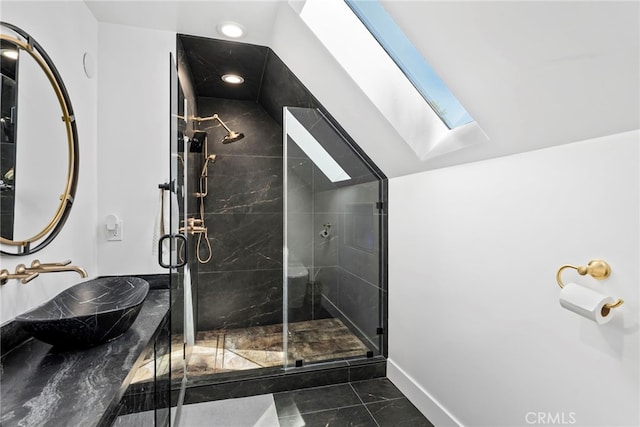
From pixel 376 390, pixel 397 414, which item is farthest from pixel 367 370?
pixel 397 414

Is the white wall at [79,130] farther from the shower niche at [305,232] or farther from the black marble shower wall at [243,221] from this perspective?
the black marble shower wall at [243,221]

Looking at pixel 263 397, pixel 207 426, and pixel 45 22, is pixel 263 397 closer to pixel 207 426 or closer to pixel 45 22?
pixel 207 426

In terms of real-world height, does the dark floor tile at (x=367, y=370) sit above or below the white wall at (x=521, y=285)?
below

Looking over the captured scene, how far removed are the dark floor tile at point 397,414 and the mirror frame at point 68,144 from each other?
2102 millimetres

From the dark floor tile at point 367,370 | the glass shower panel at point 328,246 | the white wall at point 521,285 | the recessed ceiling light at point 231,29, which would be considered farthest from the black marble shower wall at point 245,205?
the white wall at point 521,285

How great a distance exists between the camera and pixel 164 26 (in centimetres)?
218

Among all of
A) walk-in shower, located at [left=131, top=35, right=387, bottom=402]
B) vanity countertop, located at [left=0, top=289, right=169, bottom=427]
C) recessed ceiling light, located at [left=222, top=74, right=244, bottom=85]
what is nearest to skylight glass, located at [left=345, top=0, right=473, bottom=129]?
walk-in shower, located at [left=131, top=35, right=387, bottom=402]

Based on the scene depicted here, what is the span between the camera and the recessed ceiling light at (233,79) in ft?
9.32

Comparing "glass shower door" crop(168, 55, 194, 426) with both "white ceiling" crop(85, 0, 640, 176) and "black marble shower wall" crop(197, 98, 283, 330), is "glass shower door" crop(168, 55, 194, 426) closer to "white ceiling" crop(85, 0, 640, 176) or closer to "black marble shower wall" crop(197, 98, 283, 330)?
→ "white ceiling" crop(85, 0, 640, 176)

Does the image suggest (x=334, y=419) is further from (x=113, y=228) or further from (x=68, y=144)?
(x=68, y=144)

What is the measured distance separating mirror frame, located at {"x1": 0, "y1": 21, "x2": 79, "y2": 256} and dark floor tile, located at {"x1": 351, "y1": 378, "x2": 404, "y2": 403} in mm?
2126

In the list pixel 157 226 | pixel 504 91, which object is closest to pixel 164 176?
pixel 157 226

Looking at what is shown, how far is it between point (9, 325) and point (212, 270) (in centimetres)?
213

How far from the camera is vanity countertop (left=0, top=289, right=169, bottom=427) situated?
2.75ft
